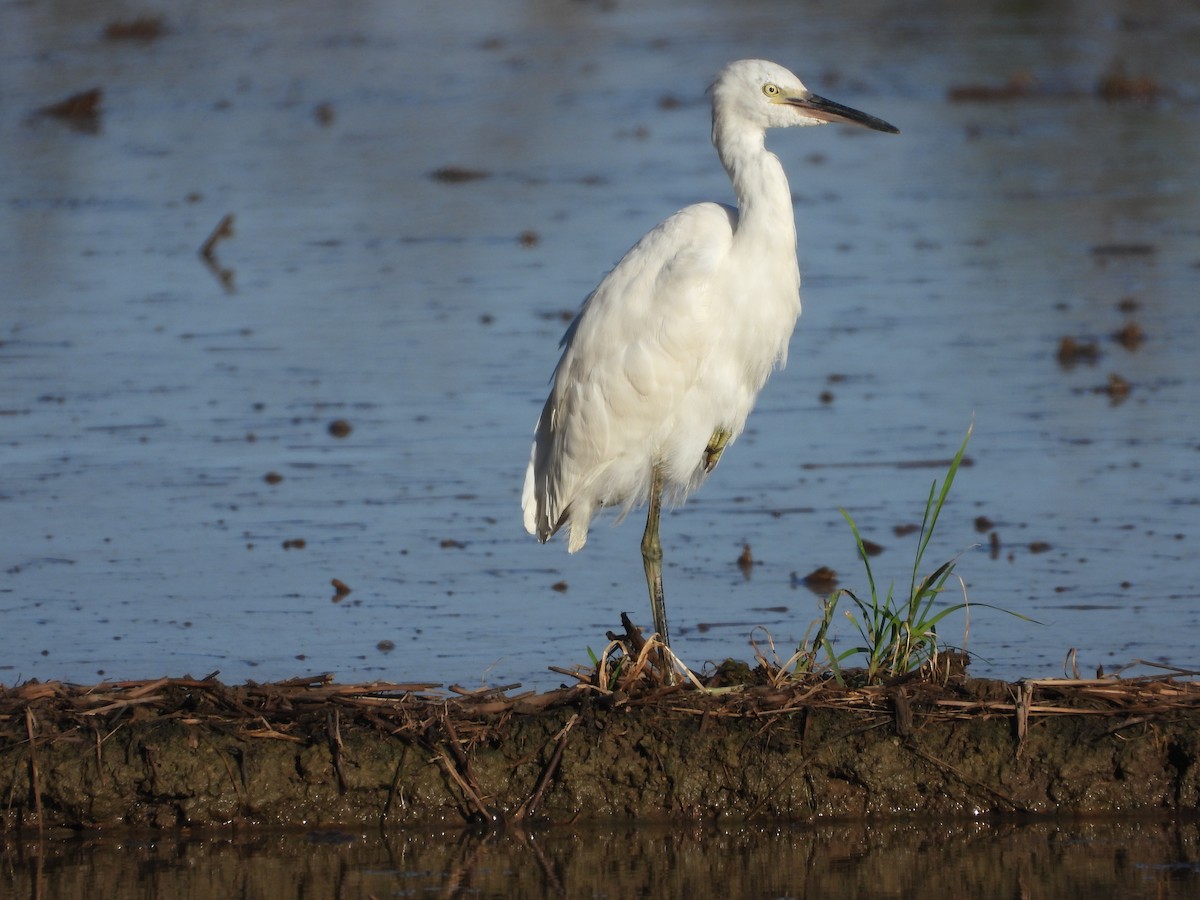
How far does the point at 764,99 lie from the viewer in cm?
679

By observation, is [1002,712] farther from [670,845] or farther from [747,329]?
[747,329]

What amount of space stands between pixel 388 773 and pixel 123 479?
407 centimetres

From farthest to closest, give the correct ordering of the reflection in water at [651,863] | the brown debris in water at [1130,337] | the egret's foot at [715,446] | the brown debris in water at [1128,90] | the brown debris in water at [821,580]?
1. the brown debris in water at [1128,90]
2. the brown debris in water at [1130,337]
3. the brown debris in water at [821,580]
4. the egret's foot at [715,446]
5. the reflection in water at [651,863]

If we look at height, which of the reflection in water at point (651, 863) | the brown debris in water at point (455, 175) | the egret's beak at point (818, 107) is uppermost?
the brown debris in water at point (455, 175)

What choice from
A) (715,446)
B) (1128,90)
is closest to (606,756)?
(715,446)

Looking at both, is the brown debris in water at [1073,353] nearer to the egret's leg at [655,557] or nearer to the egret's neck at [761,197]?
the egret's leg at [655,557]

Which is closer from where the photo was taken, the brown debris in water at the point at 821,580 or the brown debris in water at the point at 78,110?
the brown debris in water at the point at 821,580

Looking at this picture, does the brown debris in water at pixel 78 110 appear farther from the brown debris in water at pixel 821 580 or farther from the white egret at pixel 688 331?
→ the white egret at pixel 688 331

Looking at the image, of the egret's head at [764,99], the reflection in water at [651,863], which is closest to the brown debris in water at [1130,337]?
the egret's head at [764,99]

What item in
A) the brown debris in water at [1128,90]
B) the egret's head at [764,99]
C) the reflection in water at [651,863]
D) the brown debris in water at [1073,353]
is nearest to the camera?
the reflection in water at [651,863]

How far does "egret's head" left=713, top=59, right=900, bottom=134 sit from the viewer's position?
268 inches

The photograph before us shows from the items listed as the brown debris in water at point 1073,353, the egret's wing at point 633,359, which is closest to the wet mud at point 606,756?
the egret's wing at point 633,359

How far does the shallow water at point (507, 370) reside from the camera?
7379 millimetres

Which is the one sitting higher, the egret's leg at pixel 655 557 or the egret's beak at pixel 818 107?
the egret's beak at pixel 818 107
